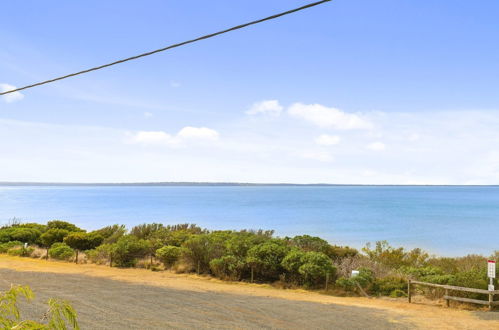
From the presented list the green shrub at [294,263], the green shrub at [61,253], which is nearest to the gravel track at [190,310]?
the green shrub at [294,263]

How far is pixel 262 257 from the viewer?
19.2m

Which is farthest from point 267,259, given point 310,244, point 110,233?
point 110,233

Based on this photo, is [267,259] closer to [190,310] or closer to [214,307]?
[214,307]

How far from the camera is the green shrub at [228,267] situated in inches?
755

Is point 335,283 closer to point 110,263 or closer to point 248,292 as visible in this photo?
point 248,292

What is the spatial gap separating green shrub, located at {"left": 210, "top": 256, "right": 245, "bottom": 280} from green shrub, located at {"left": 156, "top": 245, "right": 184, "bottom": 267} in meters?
2.89

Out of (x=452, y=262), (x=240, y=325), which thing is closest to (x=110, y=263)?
(x=240, y=325)

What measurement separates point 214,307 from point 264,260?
5.87 m

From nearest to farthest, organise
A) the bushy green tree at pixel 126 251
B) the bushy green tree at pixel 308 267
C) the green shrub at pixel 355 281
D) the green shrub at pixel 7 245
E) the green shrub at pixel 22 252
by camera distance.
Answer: the green shrub at pixel 355 281, the bushy green tree at pixel 308 267, the bushy green tree at pixel 126 251, the green shrub at pixel 22 252, the green shrub at pixel 7 245

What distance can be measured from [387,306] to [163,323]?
324 inches

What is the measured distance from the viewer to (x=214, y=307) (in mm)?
13312

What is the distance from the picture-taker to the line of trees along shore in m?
17.4

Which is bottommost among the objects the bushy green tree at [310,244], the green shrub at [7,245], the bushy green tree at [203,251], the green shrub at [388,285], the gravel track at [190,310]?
the gravel track at [190,310]

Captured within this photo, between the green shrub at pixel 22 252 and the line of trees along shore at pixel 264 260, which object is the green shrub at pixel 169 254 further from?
the green shrub at pixel 22 252
